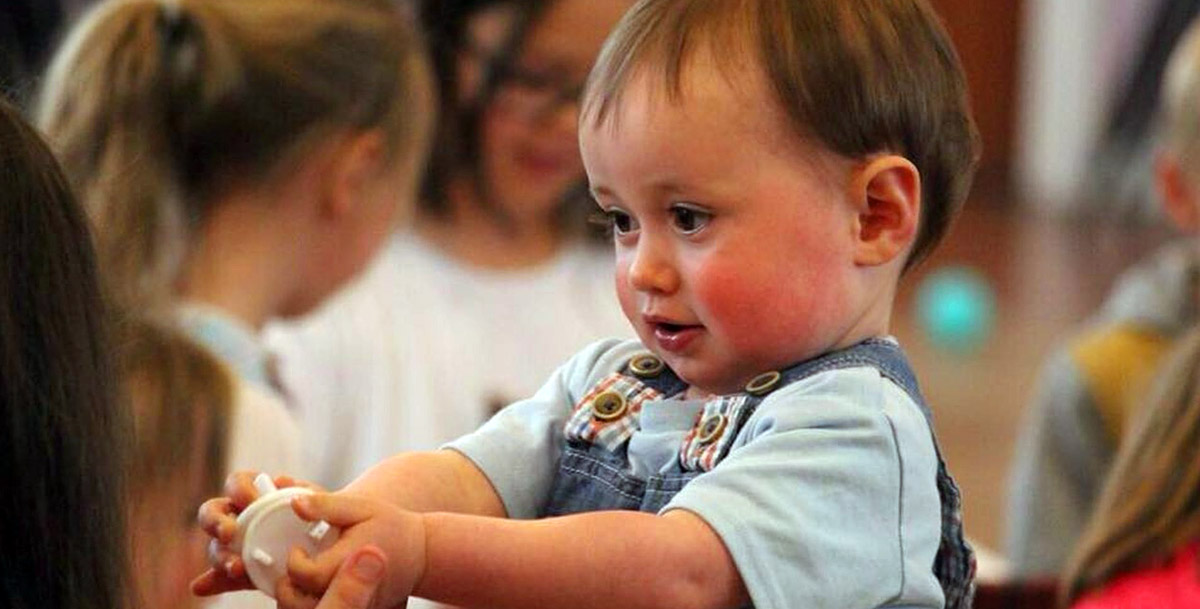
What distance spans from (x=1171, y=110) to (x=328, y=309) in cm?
108

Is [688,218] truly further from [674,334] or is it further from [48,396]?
[48,396]

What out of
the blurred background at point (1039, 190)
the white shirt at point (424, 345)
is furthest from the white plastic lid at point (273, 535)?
the blurred background at point (1039, 190)

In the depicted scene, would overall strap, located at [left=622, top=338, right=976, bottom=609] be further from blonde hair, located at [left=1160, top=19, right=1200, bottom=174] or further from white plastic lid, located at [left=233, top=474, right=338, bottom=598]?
blonde hair, located at [left=1160, top=19, right=1200, bottom=174]

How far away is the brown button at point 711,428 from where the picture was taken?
0.95 metres

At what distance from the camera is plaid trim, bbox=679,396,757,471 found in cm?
94

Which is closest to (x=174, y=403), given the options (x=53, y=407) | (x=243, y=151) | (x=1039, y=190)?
(x=243, y=151)

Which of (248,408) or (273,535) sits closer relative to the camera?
(273,535)

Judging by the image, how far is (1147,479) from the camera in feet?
5.94

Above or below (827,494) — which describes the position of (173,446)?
below

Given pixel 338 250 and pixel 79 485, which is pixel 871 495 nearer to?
pixel 79 485

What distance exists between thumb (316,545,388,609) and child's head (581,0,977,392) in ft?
0.63

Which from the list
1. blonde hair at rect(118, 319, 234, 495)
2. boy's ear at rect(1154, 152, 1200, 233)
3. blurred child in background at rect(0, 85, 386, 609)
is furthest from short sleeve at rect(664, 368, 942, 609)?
boy's ear at rect(1154, 152, 1200, 233)

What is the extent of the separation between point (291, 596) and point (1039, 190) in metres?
6.89

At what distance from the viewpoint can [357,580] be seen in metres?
0.84
